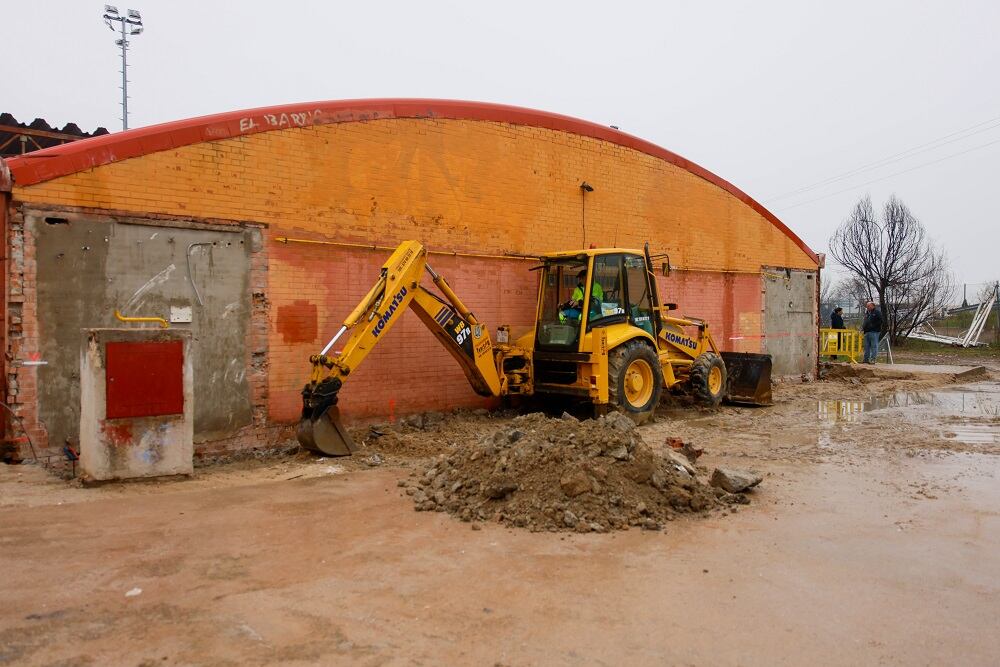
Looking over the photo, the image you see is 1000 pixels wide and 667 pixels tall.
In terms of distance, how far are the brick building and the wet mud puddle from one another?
16.1 feet

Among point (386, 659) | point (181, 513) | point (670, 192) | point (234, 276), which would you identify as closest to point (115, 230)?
point (234, 276)

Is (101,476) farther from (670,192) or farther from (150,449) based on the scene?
(670,192)

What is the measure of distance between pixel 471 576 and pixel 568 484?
4.96 feet

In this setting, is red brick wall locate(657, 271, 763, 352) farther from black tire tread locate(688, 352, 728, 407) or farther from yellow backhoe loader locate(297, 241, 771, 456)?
yellow backhoe loader locate(297, 241, 771, 456)

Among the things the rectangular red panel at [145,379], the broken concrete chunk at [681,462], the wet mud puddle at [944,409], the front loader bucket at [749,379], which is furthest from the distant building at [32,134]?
the wet mud puddle at [944,409]

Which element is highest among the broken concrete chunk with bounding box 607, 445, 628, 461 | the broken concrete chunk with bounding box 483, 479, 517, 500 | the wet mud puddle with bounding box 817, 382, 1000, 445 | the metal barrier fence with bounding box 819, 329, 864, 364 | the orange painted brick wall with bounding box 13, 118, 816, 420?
the orange painted brick wall with bounding box 13, 118, 816, 420

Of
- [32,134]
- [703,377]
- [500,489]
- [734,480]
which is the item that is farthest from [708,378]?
[32,134]

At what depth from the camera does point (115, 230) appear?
806 cm

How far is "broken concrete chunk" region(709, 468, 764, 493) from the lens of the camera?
6.46m

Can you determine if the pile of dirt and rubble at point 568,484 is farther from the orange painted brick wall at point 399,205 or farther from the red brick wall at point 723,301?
the red brick wall at point 723,301

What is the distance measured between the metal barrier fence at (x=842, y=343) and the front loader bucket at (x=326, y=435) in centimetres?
1817

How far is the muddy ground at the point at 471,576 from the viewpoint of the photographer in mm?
3602

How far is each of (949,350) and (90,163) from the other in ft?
105

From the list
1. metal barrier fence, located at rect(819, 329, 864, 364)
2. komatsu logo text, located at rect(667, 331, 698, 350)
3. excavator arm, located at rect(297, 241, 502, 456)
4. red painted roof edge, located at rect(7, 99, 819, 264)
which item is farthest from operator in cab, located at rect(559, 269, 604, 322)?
metal barrier fence, located at rect(819, 329, 864, 364)
